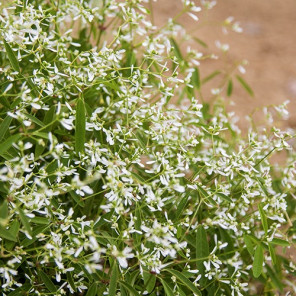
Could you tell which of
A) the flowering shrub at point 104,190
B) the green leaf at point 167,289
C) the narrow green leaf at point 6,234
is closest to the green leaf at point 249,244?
the flowering shrub at point 104,190

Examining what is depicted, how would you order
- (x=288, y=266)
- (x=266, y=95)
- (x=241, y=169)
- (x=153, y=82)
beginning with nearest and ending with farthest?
(x=241, y=169) < (x=288, y=266) < (x=153, y=82) < (x=266, y=95)

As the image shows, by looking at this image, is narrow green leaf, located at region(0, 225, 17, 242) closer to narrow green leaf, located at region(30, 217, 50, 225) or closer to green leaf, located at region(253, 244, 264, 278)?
narrow green leaf, located at region(30, 217, 50, 225)

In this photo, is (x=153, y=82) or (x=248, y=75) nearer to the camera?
(x=153, y=82)

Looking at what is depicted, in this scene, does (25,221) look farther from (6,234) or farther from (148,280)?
(148,280)

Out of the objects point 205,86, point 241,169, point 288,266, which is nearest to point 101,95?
point 241,169

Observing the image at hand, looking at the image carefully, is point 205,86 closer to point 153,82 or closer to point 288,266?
point 153,82

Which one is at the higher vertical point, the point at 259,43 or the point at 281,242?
the point at 281,242

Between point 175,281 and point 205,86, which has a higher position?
point 175,281

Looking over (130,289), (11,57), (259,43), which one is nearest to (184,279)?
(130,289)
